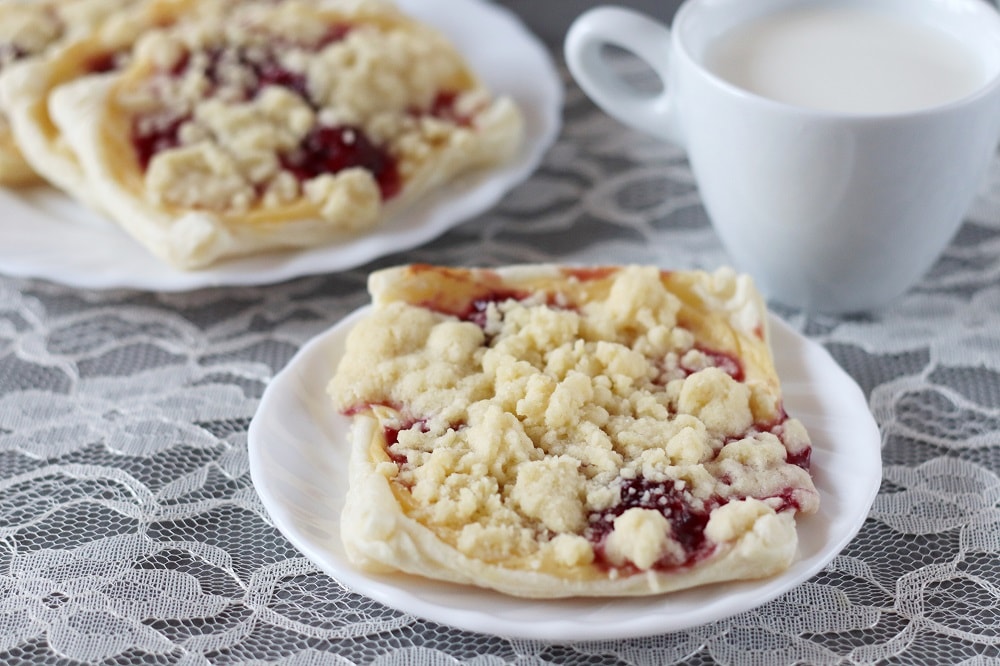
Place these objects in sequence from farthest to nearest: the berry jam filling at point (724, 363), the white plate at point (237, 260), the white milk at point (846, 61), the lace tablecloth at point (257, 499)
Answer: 1. the white plate at point (237, 260)
2. the white milk at point (846, 61)
3. the berry jam filling at point (724, 363)
4. the lace tablecloth at point (257, 499)

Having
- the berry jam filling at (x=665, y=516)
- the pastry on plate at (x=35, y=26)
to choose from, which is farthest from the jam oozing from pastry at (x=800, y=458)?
the pastry on plate at (x=35, y=26)

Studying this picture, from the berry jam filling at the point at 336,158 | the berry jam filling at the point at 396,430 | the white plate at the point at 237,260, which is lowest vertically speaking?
the white plate at the point at 237,260

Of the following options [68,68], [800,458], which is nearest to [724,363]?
[800,458]

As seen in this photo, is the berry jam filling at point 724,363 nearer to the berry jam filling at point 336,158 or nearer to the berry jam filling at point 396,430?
the berry jam filling at point 396,430

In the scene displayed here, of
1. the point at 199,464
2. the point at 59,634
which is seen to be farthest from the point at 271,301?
the point at 59,634

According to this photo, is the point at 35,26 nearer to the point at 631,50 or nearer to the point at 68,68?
the point at 68,68

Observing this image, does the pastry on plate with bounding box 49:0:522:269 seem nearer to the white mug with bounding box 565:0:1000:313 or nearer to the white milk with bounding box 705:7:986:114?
the white mug with bounding box 565:0:1000:313

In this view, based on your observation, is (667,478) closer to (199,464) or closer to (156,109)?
(199,464)
